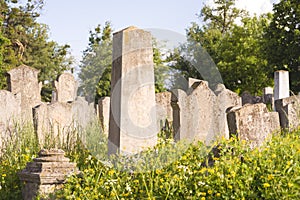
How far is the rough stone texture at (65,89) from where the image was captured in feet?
58.7

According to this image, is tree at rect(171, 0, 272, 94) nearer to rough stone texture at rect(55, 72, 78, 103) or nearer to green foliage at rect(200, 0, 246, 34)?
green foliage at rect(200, 0, 246, 34)

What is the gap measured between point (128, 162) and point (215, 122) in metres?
4.41

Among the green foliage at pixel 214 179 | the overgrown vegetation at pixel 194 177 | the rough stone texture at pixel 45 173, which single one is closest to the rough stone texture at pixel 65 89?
the overgrown vegetation at pixel 194 177

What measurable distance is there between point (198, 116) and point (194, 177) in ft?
17.1

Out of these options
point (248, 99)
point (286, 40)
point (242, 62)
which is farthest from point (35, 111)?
point (242, 62)

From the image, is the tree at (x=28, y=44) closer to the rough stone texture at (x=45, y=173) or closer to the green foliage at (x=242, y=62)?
the green foliage at (x=242, y=62)

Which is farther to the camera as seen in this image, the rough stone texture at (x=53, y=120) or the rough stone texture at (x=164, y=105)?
the rough stone texture at (x=164, y=105)

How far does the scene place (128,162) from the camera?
6887 millimetres

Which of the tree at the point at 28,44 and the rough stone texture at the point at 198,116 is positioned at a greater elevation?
the tree at the point at 28,44

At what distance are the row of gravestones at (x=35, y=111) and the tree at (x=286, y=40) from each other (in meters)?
15.1

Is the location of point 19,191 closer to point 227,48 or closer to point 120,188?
point 120,188

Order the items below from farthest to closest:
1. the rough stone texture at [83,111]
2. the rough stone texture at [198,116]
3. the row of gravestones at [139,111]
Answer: the rough stone texture at [83,111] < the rough stone texture at [198,116] < the row of gravestones at [139,111]

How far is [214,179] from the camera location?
5.29 meters

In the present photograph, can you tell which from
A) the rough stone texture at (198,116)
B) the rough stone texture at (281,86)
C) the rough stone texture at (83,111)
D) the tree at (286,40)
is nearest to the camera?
the rough stone texture at (198,116)
